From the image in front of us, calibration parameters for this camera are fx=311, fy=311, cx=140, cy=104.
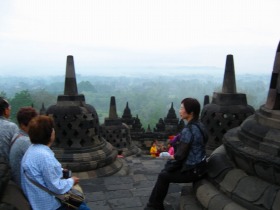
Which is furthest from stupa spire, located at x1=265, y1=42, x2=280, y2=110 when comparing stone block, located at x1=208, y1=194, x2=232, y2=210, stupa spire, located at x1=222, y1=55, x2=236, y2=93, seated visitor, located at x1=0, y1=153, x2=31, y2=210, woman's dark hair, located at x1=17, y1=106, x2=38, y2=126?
stupa spire, located at x1=222, y1=55, x2=236, y2=93

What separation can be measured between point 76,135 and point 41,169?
3606 mm

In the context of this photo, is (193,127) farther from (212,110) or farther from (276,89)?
(212,110)

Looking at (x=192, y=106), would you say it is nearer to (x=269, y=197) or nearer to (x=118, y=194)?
(x=269, y=197)

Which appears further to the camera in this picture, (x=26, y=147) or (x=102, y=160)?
(x=102, y=160)

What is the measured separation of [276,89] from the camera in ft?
9.98

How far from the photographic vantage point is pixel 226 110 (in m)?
6.56

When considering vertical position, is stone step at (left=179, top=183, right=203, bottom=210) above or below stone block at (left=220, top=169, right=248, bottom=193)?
below

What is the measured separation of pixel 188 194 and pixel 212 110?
3.44m

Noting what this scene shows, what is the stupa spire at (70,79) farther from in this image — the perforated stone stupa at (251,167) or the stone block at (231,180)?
the stone block at (231,180)

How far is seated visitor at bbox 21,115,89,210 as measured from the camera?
8.13 ft

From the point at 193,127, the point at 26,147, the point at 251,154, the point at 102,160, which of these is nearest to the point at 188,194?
the point at 193,127

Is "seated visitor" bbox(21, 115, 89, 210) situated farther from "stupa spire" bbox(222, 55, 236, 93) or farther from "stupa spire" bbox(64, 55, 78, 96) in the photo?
"stupa spire" bbox(222, 55, 236, 93)

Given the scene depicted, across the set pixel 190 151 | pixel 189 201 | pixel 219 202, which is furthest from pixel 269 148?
pixel 189 201

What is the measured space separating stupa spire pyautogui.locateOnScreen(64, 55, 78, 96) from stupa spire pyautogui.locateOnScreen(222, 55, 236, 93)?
321cm
